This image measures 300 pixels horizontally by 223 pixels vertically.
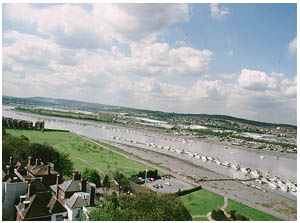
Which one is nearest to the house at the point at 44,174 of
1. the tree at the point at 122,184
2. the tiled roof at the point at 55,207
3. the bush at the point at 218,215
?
the tiled roof at the point at 55,207

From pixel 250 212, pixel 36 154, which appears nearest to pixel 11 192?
pixel 36 154

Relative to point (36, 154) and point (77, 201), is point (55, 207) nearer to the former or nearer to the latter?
point (77, 201)

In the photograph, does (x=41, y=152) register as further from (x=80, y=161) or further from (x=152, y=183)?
(x=152, y=183)

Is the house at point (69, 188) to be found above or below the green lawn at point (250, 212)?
above

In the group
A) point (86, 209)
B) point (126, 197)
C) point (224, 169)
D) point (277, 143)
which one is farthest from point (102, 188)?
point (277, 143)

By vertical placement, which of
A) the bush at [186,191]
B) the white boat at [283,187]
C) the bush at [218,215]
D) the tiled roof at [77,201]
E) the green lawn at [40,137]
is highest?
the tiled roof at [77,201]

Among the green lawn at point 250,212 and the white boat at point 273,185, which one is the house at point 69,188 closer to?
the green lawn at point 250,212

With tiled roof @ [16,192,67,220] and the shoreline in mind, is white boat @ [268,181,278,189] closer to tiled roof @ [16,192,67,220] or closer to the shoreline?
the shoreline

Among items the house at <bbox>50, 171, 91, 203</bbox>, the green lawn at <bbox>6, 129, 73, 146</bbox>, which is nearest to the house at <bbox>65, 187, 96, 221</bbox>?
the house at <bbox>50, 171, 91, 203</bbox>
